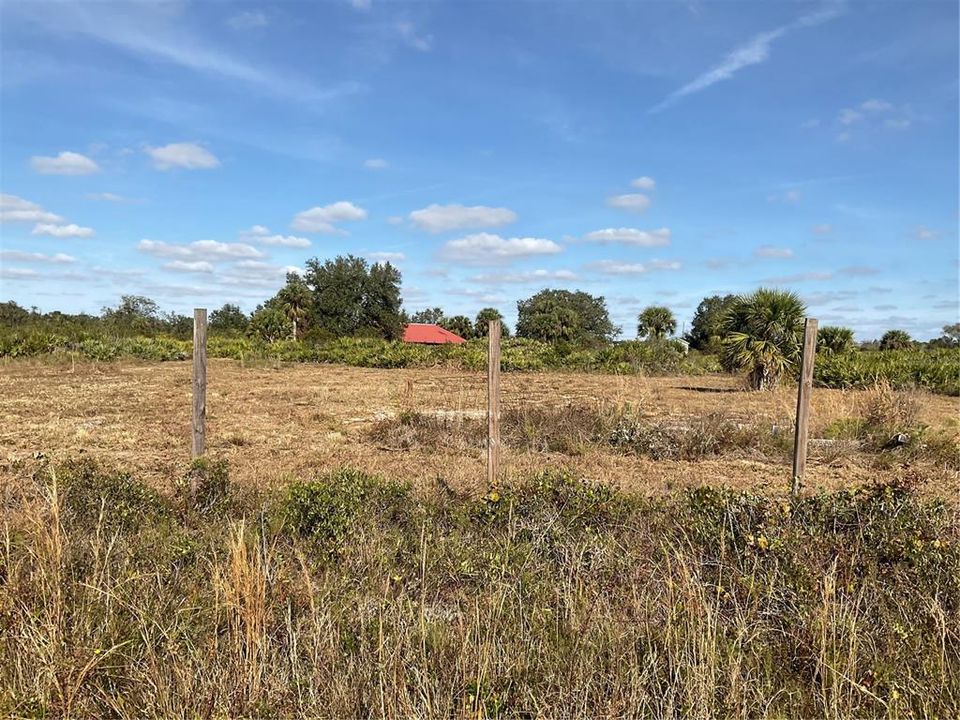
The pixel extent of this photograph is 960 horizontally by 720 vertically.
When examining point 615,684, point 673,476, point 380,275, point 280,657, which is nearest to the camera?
point 615,684

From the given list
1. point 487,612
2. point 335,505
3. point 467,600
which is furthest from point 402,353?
point 487,612

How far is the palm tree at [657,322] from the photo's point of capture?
1885 inches

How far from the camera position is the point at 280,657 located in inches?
99.9

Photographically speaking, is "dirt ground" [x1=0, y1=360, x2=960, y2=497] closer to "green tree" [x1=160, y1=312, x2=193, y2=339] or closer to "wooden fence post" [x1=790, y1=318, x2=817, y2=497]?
"wooden fence post" [x1=790, y1=318, x2=817, y2=497]

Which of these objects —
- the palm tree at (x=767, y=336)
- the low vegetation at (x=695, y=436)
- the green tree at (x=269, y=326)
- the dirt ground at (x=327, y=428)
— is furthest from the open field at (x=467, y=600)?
the green tree at (x=269, y=326)

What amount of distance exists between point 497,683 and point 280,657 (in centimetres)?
90

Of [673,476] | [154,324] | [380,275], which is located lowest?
[673,476]

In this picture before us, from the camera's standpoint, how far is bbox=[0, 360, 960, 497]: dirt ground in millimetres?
7074

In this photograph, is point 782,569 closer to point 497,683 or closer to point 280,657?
point 497,683

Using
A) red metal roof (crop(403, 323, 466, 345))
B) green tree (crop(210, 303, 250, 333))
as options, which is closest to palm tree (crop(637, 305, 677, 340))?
red metal roof (crop(403, 323, 466, 345))

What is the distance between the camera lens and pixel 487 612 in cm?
280

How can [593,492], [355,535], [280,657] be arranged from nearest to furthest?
[280,657], [355,535], [593,492]

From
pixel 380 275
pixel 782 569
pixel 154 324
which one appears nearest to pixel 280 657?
pixel 782 569

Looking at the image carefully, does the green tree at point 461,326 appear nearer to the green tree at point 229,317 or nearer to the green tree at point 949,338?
the green tree at point 229,317
